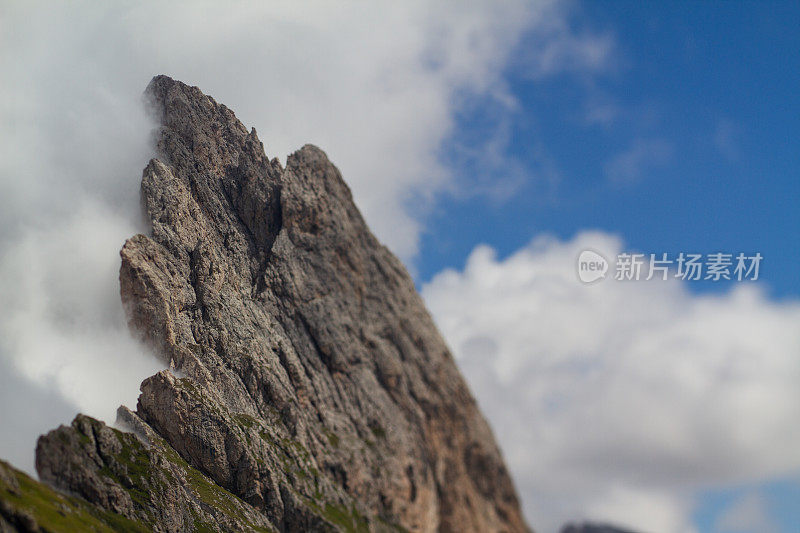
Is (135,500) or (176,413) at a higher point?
(176,413)

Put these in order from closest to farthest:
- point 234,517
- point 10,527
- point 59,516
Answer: point 10,527 < point 59,516 < point 234,517

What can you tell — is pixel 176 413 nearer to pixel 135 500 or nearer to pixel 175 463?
pixel 175 463

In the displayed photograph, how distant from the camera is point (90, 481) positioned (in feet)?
480

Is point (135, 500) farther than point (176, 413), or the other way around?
point (176, 413)

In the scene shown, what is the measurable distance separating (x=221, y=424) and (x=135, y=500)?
4632 cm

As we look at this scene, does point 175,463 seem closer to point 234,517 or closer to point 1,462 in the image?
point 234,517

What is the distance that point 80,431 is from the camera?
6122 inches

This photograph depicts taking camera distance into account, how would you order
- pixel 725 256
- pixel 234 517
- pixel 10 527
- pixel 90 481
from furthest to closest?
pixel 234 517 < pixel 725 256 < pixel 90 481 < pixel 10 527

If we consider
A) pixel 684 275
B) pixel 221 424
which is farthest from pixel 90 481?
pixel 684 275

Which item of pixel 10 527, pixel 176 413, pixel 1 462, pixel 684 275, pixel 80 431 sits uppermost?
pixel 684 275

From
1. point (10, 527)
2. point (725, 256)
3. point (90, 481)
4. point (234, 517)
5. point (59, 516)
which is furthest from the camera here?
point (234, 517)

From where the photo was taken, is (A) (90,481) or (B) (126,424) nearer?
(A) (90,481)

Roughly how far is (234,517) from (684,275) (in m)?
124

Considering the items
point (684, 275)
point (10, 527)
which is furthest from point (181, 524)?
point (684, 275)
